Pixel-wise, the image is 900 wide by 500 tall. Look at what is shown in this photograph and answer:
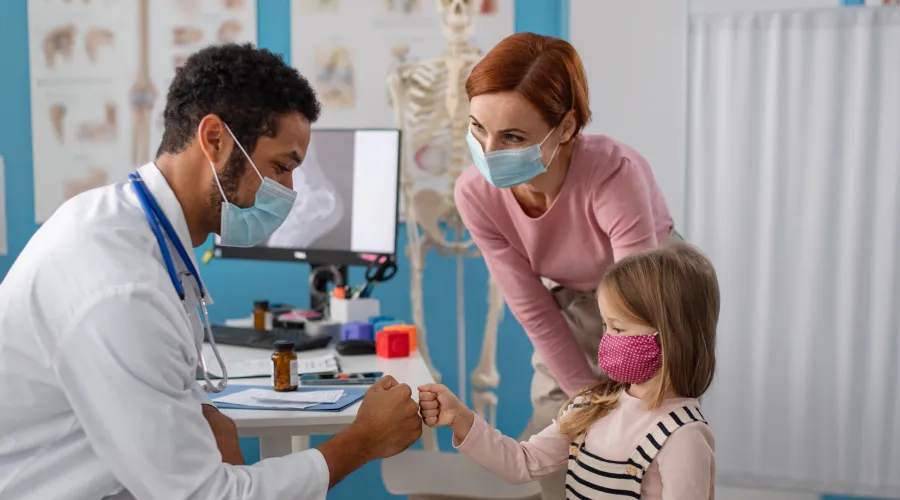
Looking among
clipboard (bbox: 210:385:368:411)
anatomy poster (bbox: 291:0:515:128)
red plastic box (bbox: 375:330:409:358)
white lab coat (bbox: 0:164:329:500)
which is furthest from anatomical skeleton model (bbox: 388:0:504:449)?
white lab coat (bbox: 0:164:329:500)

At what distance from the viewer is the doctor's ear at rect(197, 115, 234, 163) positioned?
1.36 meters

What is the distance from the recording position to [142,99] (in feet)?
Answer: 11.1

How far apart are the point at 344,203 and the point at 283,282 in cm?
89

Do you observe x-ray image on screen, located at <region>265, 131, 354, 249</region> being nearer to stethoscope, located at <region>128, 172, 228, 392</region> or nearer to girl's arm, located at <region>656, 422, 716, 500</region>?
stethoscope, located at <region>128, 172, 228, 392</region>

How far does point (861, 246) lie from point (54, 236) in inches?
107

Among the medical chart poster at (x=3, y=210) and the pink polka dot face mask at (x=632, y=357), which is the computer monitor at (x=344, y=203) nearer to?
the pink polka dot face mask at (x=632, y=357)

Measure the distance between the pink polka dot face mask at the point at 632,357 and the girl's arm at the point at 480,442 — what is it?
0.26m

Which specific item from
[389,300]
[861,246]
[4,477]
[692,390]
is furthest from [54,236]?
[861,246]

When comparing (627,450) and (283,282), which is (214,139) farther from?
(283,282)

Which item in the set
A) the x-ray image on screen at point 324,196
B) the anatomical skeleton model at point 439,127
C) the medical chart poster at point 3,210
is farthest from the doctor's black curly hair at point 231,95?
the medical chart poster at point 3,210

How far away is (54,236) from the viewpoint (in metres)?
1.21

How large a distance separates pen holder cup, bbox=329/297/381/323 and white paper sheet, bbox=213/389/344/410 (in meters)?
0.69

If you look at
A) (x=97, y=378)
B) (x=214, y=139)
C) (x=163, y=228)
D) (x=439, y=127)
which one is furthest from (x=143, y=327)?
(x=439, y=127)

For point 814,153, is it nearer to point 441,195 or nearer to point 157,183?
point 441,195
